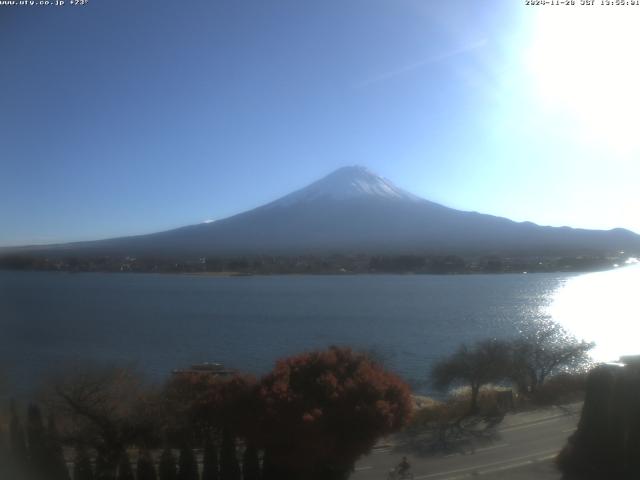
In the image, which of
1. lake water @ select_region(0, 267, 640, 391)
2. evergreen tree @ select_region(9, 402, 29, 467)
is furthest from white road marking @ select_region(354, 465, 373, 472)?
lake water @ select_region(0, 267, 640, 391)

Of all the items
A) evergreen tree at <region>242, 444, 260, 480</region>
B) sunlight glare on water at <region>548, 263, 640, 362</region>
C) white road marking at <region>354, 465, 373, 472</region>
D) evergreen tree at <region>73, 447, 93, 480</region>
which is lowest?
sunlight glare on water at <region>548, 263, 640, 362</region>

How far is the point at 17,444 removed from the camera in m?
4.80

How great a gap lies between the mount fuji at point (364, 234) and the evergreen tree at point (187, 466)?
18.4 m

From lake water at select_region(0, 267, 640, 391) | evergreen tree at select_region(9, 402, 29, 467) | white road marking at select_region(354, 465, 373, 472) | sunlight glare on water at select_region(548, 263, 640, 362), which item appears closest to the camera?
evergreen tree at select_region(9, 402, 29, 467)

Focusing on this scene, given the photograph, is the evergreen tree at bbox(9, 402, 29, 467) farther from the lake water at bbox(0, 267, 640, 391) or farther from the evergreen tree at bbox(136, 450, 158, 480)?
Answer: the lake water at bbox(0, 267, 640, 391)

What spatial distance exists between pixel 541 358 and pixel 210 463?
7166mm

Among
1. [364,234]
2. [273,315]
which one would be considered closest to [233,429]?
[273,315]

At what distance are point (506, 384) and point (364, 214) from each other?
1118 inches

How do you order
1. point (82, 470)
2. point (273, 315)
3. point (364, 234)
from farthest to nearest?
point (364, 234) < point (273, 315) < point (82, 470)

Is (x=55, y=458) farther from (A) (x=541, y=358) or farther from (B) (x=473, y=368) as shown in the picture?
(A) (x=541, y=358)

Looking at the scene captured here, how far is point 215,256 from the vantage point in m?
25.2

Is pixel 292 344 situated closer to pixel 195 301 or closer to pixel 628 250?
pixel 195 301

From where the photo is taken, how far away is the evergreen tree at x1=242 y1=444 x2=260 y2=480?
480 centimetres

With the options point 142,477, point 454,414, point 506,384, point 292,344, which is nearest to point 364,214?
point 292,344
